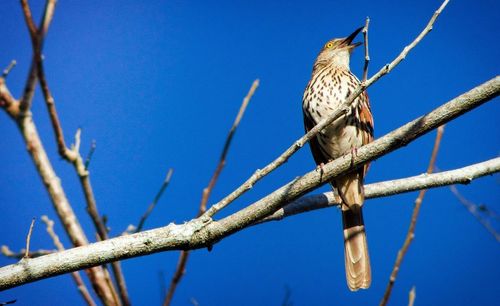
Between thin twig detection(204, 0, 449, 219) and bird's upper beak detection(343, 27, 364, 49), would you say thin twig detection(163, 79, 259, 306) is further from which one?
bird's upper beak detection(343, 27, 364, 49)

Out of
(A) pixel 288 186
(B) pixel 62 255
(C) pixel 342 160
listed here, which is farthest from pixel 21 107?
(C) pixel 342 160

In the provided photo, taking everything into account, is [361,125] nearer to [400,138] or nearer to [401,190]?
[401,190]

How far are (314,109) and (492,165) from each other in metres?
1.83

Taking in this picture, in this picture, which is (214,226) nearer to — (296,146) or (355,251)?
(296,146)

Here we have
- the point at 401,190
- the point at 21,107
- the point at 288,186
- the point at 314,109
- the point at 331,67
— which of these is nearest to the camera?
the point at 288,186

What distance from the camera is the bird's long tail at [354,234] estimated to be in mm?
3641

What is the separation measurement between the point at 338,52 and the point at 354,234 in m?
1.83

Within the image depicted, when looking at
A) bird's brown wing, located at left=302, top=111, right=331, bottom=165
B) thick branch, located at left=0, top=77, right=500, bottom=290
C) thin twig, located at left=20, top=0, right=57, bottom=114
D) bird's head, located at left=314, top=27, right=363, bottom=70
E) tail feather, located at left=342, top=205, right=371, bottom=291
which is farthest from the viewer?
bird's head, located at left=314, top=27, right=363, bottom=70

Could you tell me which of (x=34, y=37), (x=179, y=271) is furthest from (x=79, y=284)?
(x=34, y=37)

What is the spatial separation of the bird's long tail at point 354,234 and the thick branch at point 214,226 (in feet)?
4.36

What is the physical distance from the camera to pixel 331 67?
15.4 feet

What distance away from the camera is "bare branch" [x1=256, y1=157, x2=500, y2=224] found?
2.52 metres

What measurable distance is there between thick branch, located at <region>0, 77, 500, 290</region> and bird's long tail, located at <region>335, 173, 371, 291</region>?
4.36 ft

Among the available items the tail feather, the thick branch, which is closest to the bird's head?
the tail feather
